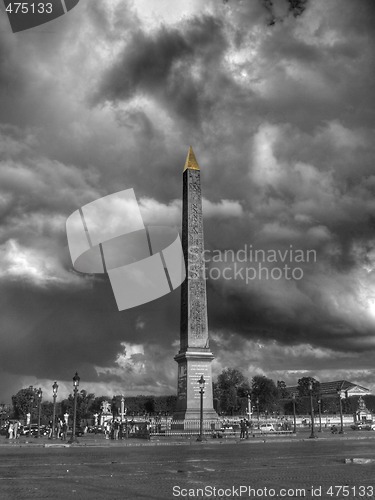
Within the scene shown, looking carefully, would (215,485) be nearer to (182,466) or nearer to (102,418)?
(182,466)

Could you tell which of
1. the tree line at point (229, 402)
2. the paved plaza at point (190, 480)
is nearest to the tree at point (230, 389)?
the tree line at point (229, 402)

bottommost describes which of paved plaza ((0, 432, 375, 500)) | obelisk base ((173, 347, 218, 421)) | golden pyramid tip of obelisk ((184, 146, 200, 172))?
paved plaza ((0, 432, 375, 500))

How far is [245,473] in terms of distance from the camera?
1134 cm

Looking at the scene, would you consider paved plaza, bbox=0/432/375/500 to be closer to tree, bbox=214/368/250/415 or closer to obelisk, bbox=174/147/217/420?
obelisk, bbox=174/147/217/420

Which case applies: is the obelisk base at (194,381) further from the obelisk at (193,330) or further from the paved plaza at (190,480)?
the paved plaza at (190,480)

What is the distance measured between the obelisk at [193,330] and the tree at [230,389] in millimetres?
57205

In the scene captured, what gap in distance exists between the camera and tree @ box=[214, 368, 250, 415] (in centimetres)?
9331

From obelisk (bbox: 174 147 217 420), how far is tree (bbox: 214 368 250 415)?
188 ft

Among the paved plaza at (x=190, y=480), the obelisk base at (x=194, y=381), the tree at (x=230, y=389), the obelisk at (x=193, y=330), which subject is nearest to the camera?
the paved plaza at (x=190, y=480)

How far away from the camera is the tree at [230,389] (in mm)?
93312

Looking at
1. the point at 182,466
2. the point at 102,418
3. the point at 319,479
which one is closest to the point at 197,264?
the point at 182,466

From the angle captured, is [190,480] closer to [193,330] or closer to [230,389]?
[193,330]

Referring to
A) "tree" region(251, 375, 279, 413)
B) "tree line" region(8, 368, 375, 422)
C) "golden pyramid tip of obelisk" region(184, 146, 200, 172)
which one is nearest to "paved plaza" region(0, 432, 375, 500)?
"golden pyramid tip of obelisk" region(184, 146, 200, 172)

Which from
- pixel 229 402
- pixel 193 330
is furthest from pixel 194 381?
pixel 229 402
